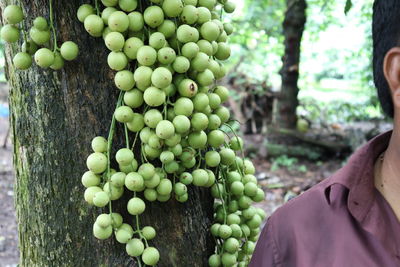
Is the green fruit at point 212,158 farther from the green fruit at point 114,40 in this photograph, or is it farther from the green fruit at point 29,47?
the green fruit at point 29,47

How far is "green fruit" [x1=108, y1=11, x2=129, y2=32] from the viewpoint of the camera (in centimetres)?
102

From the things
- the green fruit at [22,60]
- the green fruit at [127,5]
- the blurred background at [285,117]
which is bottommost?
the blurred background at [285,117]

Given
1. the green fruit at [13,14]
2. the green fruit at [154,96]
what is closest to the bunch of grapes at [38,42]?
the green fruit at [13,14]

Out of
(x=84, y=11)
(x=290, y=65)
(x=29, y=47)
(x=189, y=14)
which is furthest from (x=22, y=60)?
(x=290, y=65)

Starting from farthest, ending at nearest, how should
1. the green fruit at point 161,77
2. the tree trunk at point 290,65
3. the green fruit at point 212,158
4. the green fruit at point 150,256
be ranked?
the tree trunk at point 290,65
the green fruit at point 212,158
the green fruit at point 150,256
the green fruit at point 161,77

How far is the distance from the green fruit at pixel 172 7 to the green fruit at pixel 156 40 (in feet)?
0.19

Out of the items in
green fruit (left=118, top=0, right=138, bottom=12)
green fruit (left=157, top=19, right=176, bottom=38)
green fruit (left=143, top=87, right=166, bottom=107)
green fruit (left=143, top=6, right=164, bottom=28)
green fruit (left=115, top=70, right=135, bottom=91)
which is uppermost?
green fruit (left=118, top=0, right=138, bottom=12)

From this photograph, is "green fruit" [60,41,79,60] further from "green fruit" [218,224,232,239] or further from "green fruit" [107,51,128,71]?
"green fruit" [218,224,232,239]

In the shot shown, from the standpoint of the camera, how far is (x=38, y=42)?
1089 millimetres

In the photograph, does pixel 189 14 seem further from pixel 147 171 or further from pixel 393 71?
pixel 393 71

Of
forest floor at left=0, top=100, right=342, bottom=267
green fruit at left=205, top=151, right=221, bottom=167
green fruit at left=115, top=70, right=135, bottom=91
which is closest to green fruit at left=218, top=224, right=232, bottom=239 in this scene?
green fruit at left=205, top=151, right=221, bottom=167

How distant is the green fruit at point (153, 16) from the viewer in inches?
41.2

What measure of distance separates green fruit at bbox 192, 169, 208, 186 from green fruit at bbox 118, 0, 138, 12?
443mm

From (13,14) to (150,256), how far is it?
0.66m
